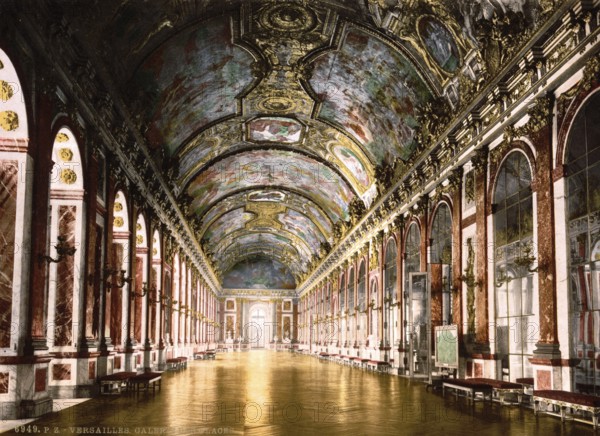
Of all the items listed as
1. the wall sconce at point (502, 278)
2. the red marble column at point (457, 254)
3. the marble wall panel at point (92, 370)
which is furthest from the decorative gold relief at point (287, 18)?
the marble wall panel at point (92, 370)

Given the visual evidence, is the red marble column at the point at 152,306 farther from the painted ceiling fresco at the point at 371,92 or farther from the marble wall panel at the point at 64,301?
the painted ceiling fresco at the point at 371,92

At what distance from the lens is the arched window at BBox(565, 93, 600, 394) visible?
11406 millimetres

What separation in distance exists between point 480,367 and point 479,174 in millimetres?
4627

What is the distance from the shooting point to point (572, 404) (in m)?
9.73

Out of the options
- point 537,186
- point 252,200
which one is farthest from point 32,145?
point 252,200

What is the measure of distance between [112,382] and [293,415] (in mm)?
5614

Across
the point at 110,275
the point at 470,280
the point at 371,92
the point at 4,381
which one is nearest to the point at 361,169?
the point at 371,92

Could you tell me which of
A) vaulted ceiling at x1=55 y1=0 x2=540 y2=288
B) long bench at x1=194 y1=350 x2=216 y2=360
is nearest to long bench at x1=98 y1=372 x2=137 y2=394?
vaulted ceiling at x1=55 y1=0 x2=540 y2=288

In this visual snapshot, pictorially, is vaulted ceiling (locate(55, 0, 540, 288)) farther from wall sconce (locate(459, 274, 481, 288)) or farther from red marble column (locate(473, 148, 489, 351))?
wall sconce (locate(459, 274, 481, 288))

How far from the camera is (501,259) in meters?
14.9

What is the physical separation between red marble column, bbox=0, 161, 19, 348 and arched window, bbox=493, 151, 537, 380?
979cm

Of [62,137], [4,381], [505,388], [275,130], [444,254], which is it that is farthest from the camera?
[275,130]

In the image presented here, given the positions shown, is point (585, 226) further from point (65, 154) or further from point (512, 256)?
point (65, 154)

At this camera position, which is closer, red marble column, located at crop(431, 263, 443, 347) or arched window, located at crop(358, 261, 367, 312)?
red marble column, located at crop(431, 263, 443, 347)
